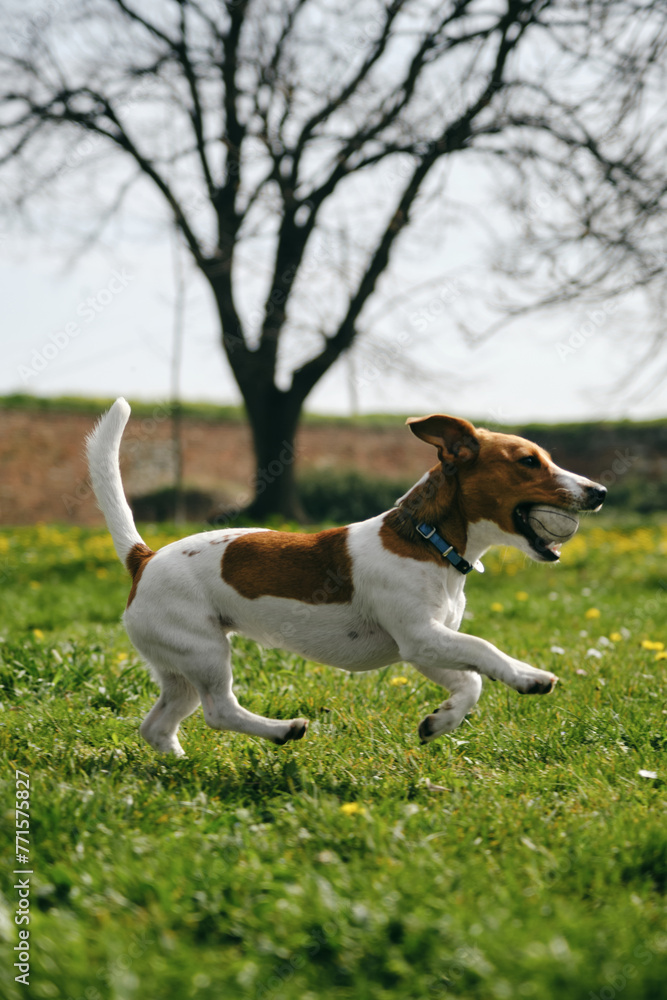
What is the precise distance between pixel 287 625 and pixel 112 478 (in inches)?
41.4

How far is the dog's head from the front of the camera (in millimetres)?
3162

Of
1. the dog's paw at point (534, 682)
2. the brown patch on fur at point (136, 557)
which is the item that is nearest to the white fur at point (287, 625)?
the brown patch on fur at point (136, 557)

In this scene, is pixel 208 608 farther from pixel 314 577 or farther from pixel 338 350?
pixel 338 350

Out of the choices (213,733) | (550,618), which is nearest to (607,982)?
(213,733)

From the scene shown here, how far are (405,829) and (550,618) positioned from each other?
12.9 ft

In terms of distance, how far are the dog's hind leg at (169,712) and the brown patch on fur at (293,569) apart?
53 centimetres

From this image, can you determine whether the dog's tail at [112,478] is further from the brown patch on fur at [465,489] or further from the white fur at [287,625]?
the brown patch on fur at [465,489]

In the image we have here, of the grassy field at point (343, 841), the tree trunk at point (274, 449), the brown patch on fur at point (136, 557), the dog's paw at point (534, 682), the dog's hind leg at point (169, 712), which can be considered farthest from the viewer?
the tree trunk at point (274, 449)

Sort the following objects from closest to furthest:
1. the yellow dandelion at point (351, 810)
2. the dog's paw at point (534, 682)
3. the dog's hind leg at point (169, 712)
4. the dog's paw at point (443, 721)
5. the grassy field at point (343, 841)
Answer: the grassy field at point (343, 841), the yellow dandelion at point (351, 810), the dog's paw at point (534, 682), the dog's paw at point (443, 721), the dog's hind leg at point (169, 712)

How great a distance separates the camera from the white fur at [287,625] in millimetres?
3086

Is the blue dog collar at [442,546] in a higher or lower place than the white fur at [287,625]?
higher

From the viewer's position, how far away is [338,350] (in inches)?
497

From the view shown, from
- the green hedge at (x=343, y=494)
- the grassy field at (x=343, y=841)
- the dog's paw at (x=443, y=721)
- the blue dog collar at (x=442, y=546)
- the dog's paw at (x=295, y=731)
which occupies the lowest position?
the green hedge at (x=343, y=494)

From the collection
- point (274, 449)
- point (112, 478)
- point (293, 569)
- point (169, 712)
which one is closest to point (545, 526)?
point (293, 569)
